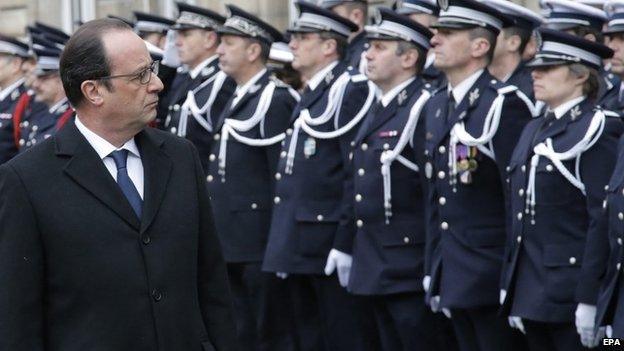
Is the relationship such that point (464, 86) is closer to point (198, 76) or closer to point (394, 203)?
point (394, 203)

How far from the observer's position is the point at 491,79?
7645 millimetres

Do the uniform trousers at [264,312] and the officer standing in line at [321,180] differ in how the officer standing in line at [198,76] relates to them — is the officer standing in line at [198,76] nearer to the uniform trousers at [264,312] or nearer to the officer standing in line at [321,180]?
the uniform trousers at [264,312]

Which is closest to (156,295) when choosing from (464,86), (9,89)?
(464,86)

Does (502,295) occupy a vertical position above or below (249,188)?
above

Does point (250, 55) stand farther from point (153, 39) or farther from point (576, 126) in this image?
point (576, 126)

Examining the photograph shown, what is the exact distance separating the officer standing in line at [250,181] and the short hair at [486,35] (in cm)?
204

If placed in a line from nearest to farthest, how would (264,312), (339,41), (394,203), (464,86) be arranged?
1. (464,86)
2. (394,203)
3. (339,41)
4. (264,312)

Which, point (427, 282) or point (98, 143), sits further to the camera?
point (427, 282)

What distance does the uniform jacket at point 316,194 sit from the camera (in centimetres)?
883

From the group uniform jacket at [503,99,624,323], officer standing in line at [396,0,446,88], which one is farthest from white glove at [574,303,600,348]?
officer standing in line at [396,0,446,88]

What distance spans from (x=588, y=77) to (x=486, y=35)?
2.56ft

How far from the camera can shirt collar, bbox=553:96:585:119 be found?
7047 mm

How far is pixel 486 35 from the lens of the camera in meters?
7.77

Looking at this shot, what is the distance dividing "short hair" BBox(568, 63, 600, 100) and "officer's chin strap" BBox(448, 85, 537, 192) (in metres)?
0.47
